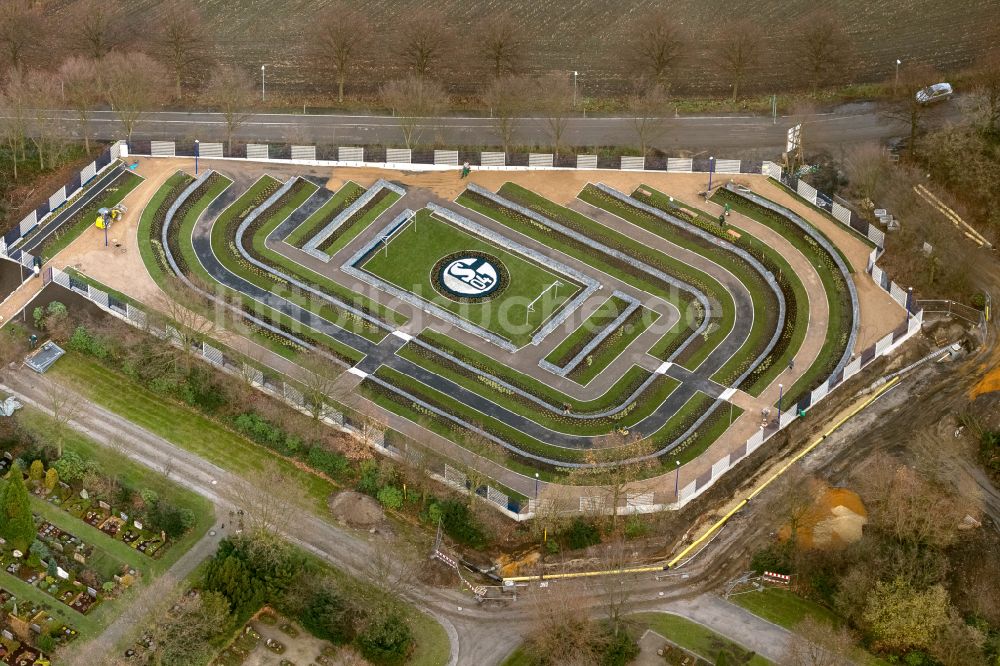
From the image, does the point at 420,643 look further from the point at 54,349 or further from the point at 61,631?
the point at 54,349

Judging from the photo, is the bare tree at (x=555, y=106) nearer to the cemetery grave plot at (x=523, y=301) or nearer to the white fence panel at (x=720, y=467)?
the cemetery grave plot at (x=523, y=301)

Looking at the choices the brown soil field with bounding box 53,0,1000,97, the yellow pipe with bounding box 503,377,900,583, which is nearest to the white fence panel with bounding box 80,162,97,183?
the brown soil field with bounding box 53,0,1000,97

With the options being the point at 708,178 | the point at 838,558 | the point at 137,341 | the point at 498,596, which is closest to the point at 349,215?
the point at 137,341

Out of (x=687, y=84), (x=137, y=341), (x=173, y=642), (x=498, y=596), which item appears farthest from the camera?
(x=687, y=84)

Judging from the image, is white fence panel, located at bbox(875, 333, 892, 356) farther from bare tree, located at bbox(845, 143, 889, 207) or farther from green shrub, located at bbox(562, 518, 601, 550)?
green shrub, located at bbox(562, 518, 601, 550)

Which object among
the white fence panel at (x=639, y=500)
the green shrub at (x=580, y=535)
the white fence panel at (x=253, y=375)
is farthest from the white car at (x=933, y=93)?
the white fence panel at (x=253, y=375)

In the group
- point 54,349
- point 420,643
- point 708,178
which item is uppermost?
point 708,178

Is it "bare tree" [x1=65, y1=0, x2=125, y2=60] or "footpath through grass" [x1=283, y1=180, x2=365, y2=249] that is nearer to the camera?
"footpath through grass" [x1=283, y1=180, x2=365, y2=249]
